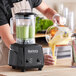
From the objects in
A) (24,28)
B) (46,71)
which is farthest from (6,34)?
(46,71)

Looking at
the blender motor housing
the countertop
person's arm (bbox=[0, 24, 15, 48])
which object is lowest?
the countertop

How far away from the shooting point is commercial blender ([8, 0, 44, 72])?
1784 millimetres

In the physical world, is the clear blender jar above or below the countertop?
above

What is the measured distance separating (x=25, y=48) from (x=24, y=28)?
147 millimetres

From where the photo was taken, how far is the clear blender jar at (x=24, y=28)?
1842 millimetres

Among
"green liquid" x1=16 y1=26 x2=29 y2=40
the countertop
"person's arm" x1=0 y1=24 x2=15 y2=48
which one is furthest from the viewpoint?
"person's arm" x1=0 y1=24 x2=15 y2=48

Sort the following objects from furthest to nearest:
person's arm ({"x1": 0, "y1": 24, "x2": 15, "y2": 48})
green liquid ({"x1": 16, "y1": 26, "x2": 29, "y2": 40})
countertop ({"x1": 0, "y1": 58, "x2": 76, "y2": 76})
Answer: person's arm ({"x1": 0, "y1": 24, "x2": 15, "y2": 48}) → green liquid ({"x1": 16, "y1": 26, "x2": 29, "y2": 40}) → countertop ({"x1": 0, "y1": 58, "x2": 76, "y2": 76})

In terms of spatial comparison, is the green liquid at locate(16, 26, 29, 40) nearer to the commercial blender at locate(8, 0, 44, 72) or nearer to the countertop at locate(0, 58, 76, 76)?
the commercial blender at locate(8, 0, 44, 72)

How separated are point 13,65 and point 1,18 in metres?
0.59

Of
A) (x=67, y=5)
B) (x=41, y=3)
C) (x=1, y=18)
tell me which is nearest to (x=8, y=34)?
(x=1, y=18)

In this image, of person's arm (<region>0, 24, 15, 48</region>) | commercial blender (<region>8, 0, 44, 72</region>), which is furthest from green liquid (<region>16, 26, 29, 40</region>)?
person's arm (<region>0, 24, 15, 48</region>)

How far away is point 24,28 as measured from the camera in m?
1.84

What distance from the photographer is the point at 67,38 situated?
89.3 inches

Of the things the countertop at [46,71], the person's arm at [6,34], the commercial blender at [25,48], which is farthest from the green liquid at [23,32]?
the person's arm at [6,34]
